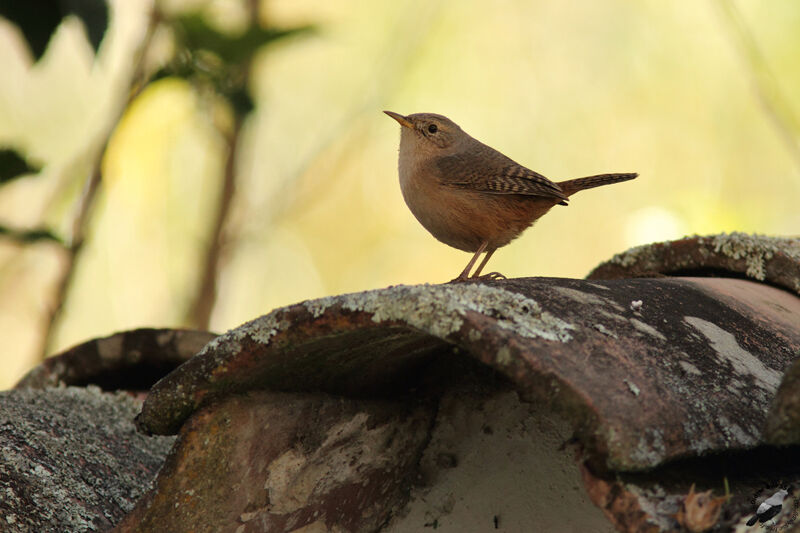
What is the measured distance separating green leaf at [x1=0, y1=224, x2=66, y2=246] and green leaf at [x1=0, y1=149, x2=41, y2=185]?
0.21 meters

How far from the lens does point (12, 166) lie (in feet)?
10.3

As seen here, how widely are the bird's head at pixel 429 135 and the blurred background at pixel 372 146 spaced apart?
2762 millimetres

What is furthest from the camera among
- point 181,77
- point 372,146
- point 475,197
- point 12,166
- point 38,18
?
point 372,146

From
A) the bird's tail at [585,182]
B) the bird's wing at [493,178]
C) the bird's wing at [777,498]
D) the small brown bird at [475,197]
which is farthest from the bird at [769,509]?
the bird's tail at [585,182]

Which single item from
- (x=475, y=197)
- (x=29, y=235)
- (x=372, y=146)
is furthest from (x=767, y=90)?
(x=372, y=146)

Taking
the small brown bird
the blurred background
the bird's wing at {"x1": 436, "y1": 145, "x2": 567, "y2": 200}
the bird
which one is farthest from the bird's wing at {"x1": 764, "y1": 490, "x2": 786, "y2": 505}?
the blurred background

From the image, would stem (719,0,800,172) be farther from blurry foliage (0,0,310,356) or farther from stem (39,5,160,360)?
stem (39,5,160,360)

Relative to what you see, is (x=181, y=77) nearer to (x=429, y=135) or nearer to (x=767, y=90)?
(x=429, y=135)

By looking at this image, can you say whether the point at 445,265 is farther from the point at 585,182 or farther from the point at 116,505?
the point at 116,505

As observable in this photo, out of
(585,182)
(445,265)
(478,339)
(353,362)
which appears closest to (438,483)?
(353,362)

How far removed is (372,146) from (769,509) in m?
7.86

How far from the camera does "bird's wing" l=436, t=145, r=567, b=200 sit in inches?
133

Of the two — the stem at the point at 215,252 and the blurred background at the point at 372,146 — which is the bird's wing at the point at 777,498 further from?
the stem at the point at 215,252

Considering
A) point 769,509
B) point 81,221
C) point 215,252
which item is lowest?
point 769,509
